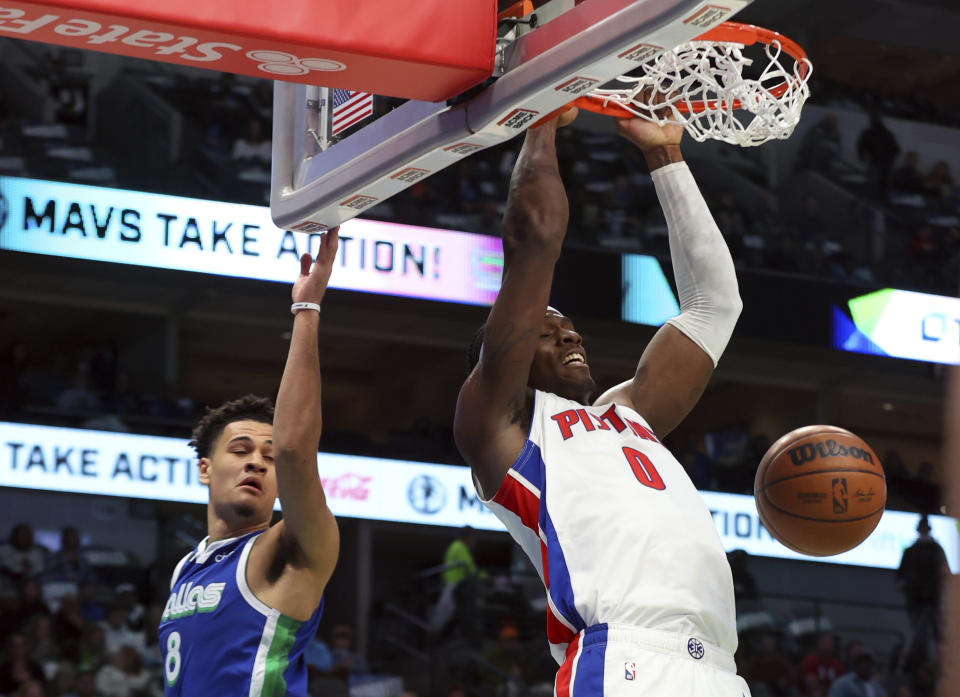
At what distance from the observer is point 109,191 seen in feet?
38.5

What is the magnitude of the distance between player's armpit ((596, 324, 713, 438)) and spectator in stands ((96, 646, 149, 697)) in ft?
22.5

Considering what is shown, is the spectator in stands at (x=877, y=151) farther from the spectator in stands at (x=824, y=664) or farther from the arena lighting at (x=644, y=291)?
the spectator in stands at (x=824, y=664)

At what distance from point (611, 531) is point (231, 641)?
2.94ft

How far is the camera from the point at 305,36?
2607 millimetres

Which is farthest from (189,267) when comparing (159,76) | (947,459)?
(947,459)

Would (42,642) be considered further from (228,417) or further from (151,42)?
(151,42)

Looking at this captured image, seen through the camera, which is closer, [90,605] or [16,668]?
[16,668]

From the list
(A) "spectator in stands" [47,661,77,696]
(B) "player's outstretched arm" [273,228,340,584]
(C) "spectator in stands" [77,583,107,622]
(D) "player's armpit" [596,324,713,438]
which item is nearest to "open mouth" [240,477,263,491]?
(B) "player's outstretched arm" [273,228,340,584]

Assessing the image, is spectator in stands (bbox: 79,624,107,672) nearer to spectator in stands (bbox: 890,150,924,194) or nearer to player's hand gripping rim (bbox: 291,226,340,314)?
player's hand gripping rim (bbox: 291,226,340,314)

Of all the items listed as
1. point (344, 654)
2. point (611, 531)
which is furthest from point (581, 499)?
point (344, 654)

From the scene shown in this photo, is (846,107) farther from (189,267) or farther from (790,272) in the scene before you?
(189,267)

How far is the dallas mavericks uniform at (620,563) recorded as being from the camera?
9.26ft

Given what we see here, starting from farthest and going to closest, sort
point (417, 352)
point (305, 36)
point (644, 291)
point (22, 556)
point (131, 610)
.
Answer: point (417, 352) < point (644, 291) < point (22, 556) < point (131, 610) < point (305, 36)

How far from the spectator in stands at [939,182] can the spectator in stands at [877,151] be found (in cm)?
46
